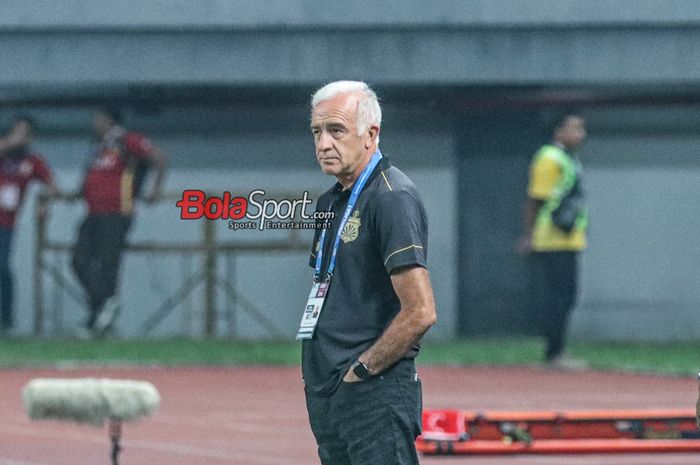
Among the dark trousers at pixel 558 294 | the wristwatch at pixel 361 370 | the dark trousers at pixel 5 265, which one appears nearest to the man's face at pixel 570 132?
the dark trousers at pixel 558 294

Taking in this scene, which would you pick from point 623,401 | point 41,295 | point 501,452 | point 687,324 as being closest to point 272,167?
point 41,295

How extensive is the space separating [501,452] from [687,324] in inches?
475

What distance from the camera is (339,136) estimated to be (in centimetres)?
573

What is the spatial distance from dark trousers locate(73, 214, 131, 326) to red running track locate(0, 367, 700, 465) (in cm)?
406

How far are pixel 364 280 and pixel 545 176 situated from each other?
11.5 m

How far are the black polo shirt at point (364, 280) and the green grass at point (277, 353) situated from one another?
11.0 m

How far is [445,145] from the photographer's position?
22.1m

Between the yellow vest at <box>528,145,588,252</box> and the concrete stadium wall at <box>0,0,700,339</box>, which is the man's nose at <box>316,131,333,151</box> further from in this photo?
the concrete stadium wall at <box>0,0,700,339</box>

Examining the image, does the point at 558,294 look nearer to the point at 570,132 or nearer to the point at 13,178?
the point at 570,132

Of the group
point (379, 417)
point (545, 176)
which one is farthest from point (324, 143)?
point (545, 176)

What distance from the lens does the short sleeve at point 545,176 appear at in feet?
55.7

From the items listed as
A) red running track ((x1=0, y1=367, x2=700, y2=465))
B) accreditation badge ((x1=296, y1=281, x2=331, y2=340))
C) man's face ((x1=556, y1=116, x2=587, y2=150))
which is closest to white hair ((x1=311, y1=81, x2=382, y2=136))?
accreditation badge ((x1=296, y1=281, x2=331, y2=340))

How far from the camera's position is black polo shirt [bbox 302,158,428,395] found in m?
5.65

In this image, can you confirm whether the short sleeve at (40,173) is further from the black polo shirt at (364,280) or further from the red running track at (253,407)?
the black polo shirt at (364,280)
